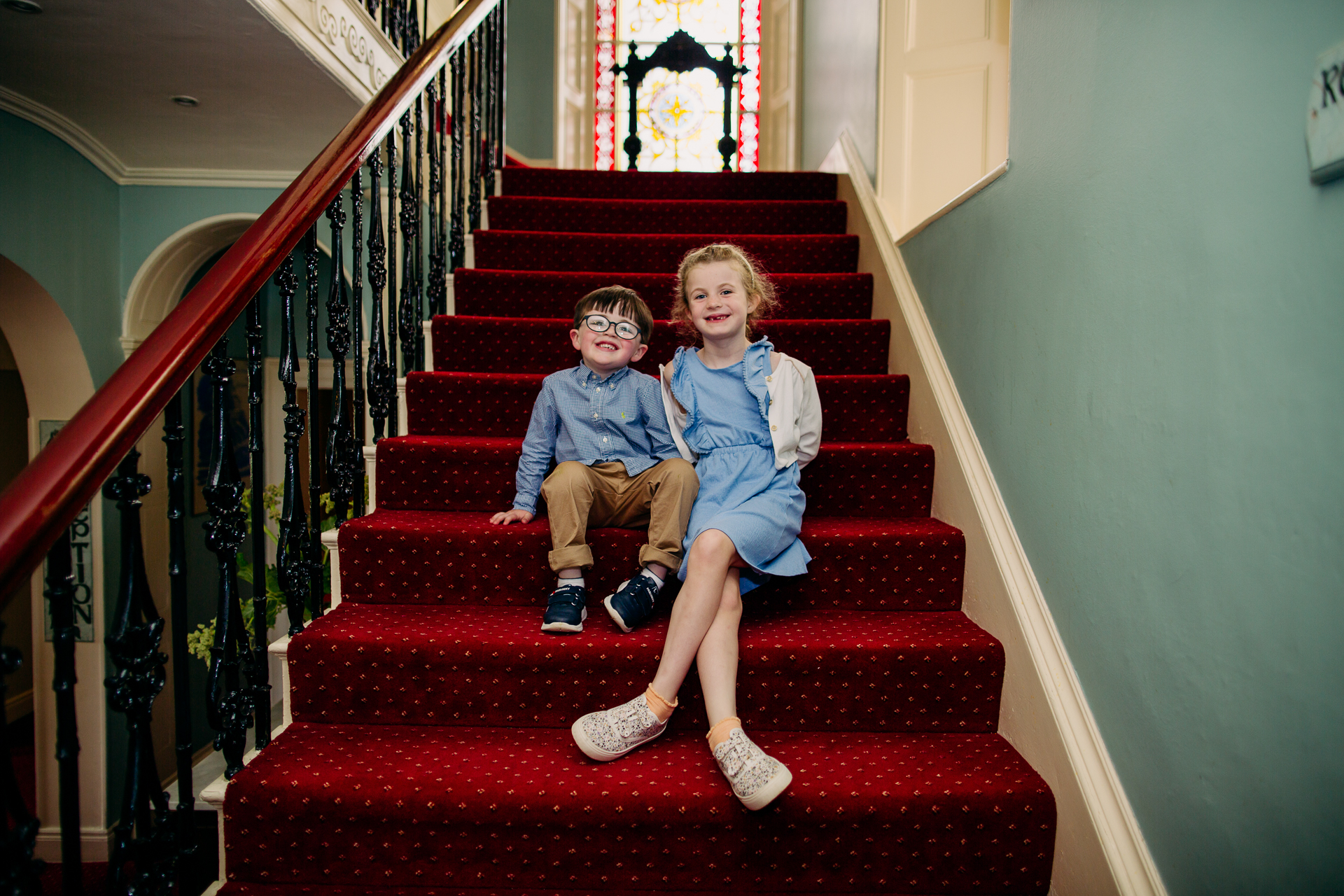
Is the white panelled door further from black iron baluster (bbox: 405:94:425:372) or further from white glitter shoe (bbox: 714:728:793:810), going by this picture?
white glitter shoe (bbox: 714:728:793:810)

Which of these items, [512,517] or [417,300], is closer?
[512,517]

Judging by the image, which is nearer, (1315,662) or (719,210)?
(1315,662)

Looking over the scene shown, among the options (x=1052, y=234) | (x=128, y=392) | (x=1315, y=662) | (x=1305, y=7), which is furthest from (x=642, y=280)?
(x=1315, y=662)

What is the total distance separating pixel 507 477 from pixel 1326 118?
157cm

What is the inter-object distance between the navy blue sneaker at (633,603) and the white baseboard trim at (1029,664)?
2.21 ft

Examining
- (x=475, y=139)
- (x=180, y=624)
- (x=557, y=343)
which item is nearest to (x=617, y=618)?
(x=180, y=624)

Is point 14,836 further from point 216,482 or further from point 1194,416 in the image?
point 1194,416

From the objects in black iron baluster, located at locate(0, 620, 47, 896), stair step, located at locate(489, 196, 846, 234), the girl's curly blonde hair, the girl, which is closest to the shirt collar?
the girl

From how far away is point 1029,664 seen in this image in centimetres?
136

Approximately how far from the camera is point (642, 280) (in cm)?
242

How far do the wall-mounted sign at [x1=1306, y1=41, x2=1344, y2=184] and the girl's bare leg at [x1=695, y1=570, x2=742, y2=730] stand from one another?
1024mm

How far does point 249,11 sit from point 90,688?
288cm

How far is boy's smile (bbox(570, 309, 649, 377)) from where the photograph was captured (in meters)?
1.77

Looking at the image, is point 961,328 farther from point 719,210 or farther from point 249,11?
point 249,11
